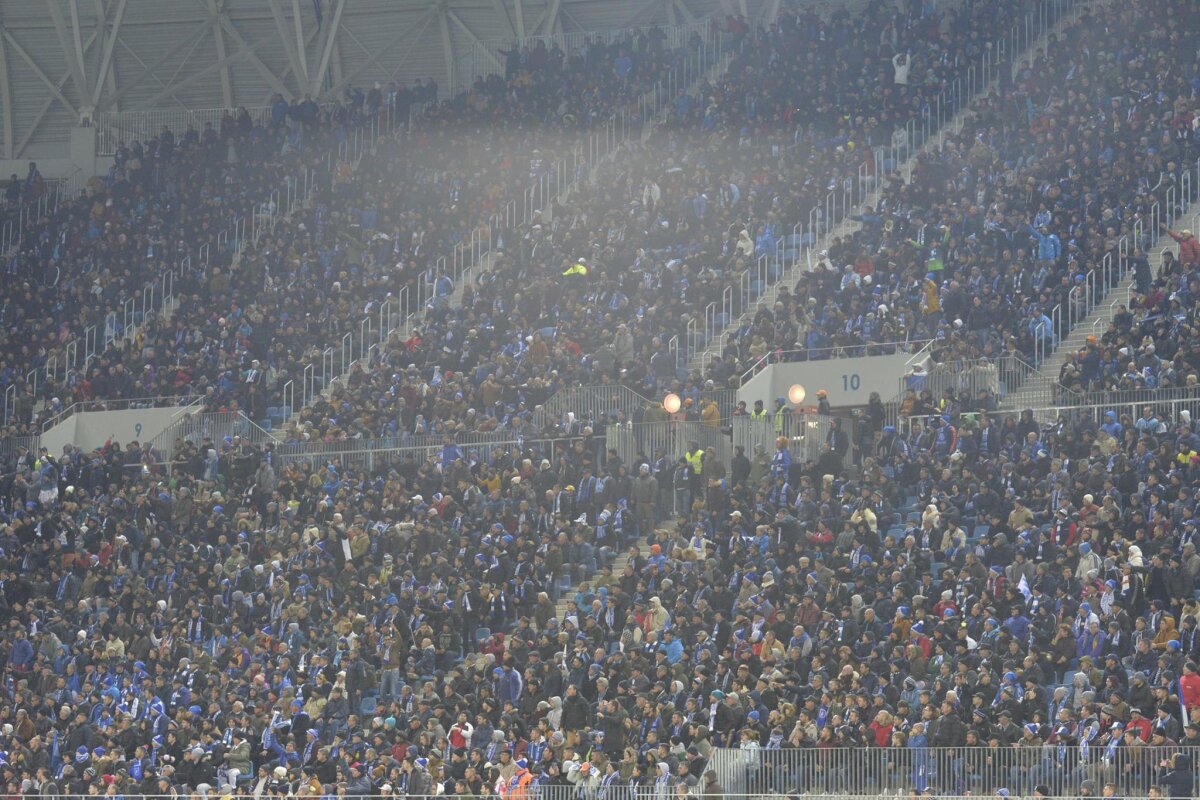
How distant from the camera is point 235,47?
202 feet

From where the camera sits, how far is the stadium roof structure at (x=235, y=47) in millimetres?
58844

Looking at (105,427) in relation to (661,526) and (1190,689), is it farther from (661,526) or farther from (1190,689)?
(1190,689)

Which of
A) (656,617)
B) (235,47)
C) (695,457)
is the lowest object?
(656,617)

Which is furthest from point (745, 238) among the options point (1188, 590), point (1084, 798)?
point (1084, 798)

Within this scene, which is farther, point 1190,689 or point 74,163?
point 74,163

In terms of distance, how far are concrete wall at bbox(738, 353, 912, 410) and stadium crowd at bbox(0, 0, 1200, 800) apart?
606 millimetres

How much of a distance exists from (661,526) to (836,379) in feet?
15.2

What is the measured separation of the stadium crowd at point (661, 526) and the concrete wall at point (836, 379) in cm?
61

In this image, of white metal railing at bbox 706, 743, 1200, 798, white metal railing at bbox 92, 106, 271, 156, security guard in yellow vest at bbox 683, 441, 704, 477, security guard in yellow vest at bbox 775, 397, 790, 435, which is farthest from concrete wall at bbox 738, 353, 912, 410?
white metal railing at bbox 92, 106, 271, 156

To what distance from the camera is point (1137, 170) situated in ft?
136

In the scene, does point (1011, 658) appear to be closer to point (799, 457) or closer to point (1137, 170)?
point (799, 457)

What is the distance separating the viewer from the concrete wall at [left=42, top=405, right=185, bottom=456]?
48.0 metres

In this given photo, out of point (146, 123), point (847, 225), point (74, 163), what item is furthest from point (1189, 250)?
point (74, 163)

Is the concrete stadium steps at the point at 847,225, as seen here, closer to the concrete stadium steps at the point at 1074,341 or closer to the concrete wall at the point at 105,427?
the concrete stadium steps at the point at 1074,341
